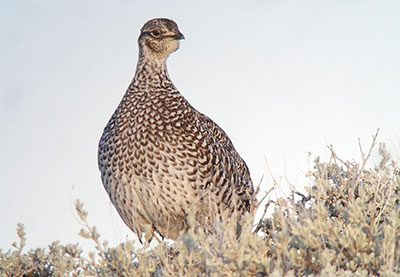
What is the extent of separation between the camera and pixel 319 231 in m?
3.14

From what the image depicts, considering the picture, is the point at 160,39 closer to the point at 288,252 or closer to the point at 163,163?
the point at 163,163

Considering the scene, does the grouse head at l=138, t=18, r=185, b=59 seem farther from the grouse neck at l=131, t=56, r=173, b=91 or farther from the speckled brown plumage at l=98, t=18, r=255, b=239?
the speckled brown plumage at l=98, t=18, r=255, b=239

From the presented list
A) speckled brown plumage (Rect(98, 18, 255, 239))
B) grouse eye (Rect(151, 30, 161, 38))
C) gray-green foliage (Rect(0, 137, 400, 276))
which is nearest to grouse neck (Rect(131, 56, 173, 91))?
speckled brown plumage (Rect(98, 18, 255, 239))

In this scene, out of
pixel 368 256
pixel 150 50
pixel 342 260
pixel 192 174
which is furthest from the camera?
pixel 150 50

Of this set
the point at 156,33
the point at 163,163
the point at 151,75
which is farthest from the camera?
the point at 156,33

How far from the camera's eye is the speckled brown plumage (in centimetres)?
549

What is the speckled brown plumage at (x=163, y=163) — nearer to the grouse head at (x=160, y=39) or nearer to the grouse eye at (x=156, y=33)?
the grouse head at (x=160, y=39)

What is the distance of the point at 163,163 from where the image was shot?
547 centimetres

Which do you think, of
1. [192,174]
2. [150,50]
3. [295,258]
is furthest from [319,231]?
[150,50]

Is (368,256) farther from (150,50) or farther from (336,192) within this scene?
(150,50)

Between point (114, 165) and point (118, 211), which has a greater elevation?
point (114, 165)

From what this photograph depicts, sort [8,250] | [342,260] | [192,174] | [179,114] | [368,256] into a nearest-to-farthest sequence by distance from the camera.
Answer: [368,256], [342,260], [8,250], [192,174], [179,114]

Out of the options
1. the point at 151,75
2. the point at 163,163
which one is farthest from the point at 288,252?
the point at 151,75

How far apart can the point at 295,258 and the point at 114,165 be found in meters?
3.02
